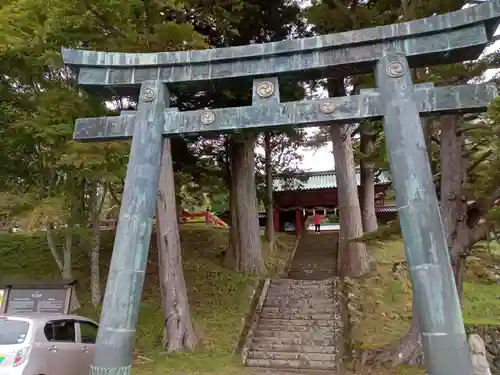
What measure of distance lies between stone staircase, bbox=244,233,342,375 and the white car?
4.26 m

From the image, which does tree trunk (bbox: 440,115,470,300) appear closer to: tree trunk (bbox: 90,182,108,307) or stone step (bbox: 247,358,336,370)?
stone step (bbox: 247,358,336,370)

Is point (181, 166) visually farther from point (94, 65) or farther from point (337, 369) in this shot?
point (94, 65)

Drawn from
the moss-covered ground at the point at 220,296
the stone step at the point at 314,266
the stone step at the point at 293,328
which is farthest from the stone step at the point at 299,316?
the stone step at the point at 314,266

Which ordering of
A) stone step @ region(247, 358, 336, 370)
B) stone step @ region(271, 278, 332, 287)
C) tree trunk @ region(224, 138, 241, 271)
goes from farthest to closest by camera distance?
1. tree trunk @ region(224, 138, 241, 271)
2. stone step @ region(271, 278, 332, 287)
3. stone step @ region(247, 358, 336, 370)

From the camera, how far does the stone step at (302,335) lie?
11414mm

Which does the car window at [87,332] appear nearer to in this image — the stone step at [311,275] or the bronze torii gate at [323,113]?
the bronze torii gate at [323,113]

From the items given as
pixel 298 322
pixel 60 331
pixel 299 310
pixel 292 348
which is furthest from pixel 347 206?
pixel 60 331

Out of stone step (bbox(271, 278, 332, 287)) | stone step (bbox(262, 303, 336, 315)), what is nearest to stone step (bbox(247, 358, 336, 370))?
stone step (bbox(262, 303, 336, 315))

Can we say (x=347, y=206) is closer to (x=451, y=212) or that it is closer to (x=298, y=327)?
(x=298, y=327)

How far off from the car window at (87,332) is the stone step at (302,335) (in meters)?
4.63

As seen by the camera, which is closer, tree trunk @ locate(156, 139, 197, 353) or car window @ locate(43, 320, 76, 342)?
car window @ locate(43, 320, 76, 342)

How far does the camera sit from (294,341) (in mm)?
11320

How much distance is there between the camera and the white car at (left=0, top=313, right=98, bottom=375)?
6191mm

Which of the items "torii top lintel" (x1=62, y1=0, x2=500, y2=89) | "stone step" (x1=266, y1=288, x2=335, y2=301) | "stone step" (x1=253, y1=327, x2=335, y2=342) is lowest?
"stone step" (x1=253, y1=327, x2=335, y2=342)
